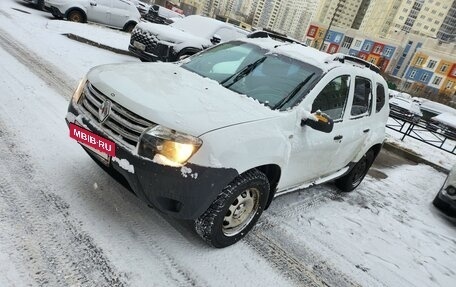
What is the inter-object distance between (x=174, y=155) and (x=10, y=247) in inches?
52.8

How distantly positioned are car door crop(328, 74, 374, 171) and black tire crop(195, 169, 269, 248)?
139 centimetres

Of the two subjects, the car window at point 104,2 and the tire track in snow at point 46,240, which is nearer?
the tire track in snow at point 46,240

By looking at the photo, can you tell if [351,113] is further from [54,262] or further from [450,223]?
[54,262]

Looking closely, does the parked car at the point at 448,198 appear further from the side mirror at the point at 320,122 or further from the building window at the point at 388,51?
the building window at the point at 388,51

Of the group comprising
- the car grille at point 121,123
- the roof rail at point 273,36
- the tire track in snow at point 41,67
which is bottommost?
the tire track in snow at point 41,67

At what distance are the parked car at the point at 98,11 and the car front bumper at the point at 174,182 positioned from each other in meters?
11.7

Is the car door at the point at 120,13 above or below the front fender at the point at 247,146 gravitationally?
below

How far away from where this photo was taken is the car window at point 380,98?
5.03m

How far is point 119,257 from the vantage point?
9.19 ft

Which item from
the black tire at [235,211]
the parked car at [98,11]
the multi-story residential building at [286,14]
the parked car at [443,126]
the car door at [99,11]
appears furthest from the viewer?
the multi-story residential building at [286,14]

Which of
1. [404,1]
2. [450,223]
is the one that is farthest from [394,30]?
[450,223]

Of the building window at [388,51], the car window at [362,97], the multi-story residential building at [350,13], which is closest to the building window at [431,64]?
the building window at [388,51]

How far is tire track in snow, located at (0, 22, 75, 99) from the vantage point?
6.30 meters

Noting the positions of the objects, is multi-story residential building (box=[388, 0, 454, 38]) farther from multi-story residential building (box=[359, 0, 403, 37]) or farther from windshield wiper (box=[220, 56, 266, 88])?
windshield wiper (box=[220, 56, 266, 88])
